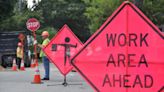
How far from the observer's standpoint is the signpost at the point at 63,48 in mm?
18844

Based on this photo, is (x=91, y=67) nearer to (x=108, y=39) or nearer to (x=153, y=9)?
(x=108, y=39)

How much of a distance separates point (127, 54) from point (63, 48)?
34.5 ft

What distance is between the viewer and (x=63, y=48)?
19219mm

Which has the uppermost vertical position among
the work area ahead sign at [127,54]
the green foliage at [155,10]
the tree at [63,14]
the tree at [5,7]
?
the tree at [63,14]

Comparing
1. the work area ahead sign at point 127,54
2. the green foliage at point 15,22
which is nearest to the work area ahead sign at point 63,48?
the work area ahead sign at point 127,54

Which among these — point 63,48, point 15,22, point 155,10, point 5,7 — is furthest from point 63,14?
point 63,48

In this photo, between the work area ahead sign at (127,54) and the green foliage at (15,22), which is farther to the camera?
the green foliage at (15,22)

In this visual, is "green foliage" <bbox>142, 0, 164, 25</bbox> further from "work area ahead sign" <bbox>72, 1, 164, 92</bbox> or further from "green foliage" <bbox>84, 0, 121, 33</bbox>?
"work area ahead sign" <bbox>72, 1, 164, 92</bbox>

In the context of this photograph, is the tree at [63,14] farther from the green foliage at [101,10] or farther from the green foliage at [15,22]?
the green foliage at [101,10]

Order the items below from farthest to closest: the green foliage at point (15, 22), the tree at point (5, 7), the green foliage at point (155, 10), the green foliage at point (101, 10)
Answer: the green foliage at point (15, 22) → the tree at point (5, 7) → the green foliage at point (101, 10) → the green foliage at point (155, 10)

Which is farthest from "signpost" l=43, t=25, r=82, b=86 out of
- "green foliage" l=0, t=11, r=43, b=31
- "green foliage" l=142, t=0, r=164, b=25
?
"green foliage" l=0, t=11, r=43, b=31

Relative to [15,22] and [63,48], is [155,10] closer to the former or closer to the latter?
[15,22]

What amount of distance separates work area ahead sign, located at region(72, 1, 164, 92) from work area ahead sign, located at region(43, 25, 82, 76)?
9.83 meters

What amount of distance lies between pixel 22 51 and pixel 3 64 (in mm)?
2315
